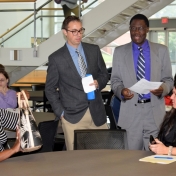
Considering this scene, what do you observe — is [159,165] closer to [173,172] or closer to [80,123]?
[173,172]

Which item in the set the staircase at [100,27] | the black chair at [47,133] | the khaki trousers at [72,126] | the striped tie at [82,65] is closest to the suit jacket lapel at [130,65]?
the striped tie at [82,65]

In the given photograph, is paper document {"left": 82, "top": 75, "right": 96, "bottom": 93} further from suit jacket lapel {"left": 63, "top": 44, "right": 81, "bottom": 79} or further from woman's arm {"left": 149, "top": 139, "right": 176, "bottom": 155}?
woman's arm {"left": 149, "top": 139, "right": 176, "bottom": 155}

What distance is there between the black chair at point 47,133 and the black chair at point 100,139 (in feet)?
1.88

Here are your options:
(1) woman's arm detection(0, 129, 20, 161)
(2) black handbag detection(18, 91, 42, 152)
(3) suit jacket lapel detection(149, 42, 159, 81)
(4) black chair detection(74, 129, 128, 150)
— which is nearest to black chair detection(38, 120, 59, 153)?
(4) black chair detection(74, 129, 128, 150)

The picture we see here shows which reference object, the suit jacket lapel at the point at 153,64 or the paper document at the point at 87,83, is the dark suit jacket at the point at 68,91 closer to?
the paper document at the point at 87,83

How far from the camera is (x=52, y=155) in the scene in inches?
130

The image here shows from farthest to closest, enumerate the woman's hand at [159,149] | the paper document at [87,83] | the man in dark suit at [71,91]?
the man in dark suit at [71,91]
the paper document at [87,83]
the woman's hand at [159,149]

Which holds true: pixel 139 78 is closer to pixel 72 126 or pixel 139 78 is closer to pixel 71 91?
pixel 71 91

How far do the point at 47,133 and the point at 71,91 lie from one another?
1.62ft

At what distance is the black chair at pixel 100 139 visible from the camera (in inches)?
149

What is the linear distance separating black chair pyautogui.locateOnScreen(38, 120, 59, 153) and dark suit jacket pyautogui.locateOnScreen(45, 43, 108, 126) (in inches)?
7.7

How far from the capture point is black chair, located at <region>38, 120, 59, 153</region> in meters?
4.28

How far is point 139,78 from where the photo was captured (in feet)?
15.2

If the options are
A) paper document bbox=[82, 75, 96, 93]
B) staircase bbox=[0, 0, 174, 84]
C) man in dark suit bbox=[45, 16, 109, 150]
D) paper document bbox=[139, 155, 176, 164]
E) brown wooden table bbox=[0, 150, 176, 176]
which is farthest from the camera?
staircase bbox=[0, 0, 174, 84]
